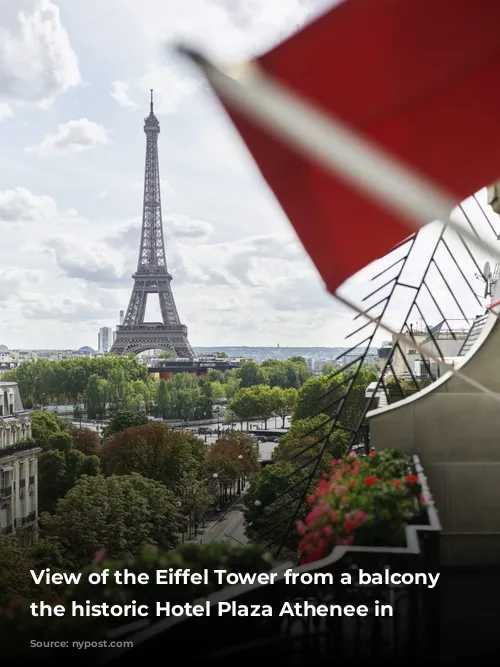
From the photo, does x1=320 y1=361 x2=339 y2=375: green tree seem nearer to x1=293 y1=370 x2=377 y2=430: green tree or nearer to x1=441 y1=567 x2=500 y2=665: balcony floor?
x1=293 y1=370 x2=377 y2=430: green tree

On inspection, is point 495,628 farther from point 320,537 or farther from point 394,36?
point 394,36

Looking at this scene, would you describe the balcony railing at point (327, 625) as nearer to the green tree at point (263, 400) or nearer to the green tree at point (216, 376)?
the green tree at point (263, 400)

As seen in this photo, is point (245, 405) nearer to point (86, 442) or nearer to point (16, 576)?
point (86, 442)

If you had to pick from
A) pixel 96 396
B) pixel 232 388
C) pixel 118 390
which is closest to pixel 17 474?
pixel 96 396

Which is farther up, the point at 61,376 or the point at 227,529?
the point at 61,376

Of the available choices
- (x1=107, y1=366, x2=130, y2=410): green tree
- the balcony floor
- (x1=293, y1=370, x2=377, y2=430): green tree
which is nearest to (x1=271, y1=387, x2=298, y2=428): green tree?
(x1=107, y1=366, x2=130, y2=410): green tree

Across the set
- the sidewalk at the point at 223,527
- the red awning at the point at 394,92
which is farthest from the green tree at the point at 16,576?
the red awning at the point at 394,92

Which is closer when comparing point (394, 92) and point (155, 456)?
point (394, 92)
